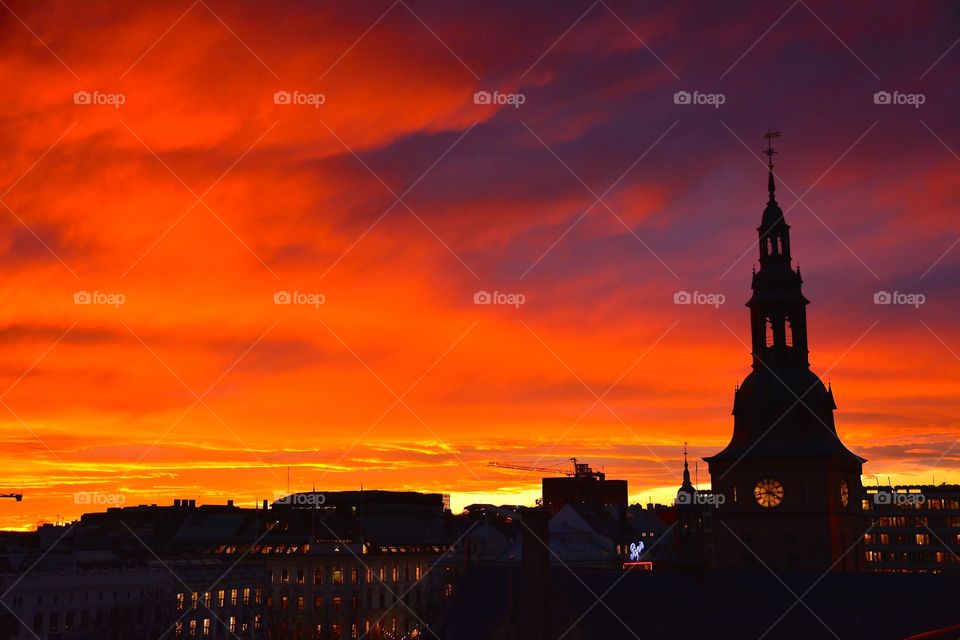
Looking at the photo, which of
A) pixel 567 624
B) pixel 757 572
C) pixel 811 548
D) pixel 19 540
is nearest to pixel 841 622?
pixel 757 572

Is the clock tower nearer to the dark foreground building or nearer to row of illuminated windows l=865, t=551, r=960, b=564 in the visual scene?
the dark foreground building

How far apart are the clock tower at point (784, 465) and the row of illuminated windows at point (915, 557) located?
351ft

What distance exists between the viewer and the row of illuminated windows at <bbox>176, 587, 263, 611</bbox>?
4357 inches

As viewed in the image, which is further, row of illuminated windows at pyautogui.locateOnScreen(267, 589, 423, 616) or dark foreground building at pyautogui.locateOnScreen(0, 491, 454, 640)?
row of illuminated windows at pyautogui.locateOnScreen(267, 589, 423, 616)

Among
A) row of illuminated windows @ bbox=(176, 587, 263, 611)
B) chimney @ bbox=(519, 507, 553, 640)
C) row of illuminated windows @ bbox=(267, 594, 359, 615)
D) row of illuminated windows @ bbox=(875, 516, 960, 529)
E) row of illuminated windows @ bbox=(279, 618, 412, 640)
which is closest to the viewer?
chimney @ bbox=(519, 507, 553, 640)

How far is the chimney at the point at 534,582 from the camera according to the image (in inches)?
2196

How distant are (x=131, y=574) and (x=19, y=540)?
48952mm

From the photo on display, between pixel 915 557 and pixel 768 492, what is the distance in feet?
384

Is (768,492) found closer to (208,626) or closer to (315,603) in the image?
(208,626)

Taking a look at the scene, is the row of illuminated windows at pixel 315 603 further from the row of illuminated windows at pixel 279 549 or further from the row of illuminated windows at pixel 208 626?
the row of illuminated windows at pixel 279 549

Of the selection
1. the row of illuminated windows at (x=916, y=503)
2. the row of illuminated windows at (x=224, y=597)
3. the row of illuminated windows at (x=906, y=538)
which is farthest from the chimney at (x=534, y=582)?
the row of illuminated windows at (x=906, y=538)

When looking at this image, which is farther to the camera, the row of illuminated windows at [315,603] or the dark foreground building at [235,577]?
the row of illuminated windows at [315,603]

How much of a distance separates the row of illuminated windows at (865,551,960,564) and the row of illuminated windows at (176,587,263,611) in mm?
109003

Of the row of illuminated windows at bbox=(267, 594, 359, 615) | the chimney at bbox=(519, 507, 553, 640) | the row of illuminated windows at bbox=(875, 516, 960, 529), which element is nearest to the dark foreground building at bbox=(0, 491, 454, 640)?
the row of illuminated windows at bbox=(267, 594, 359, 615)
